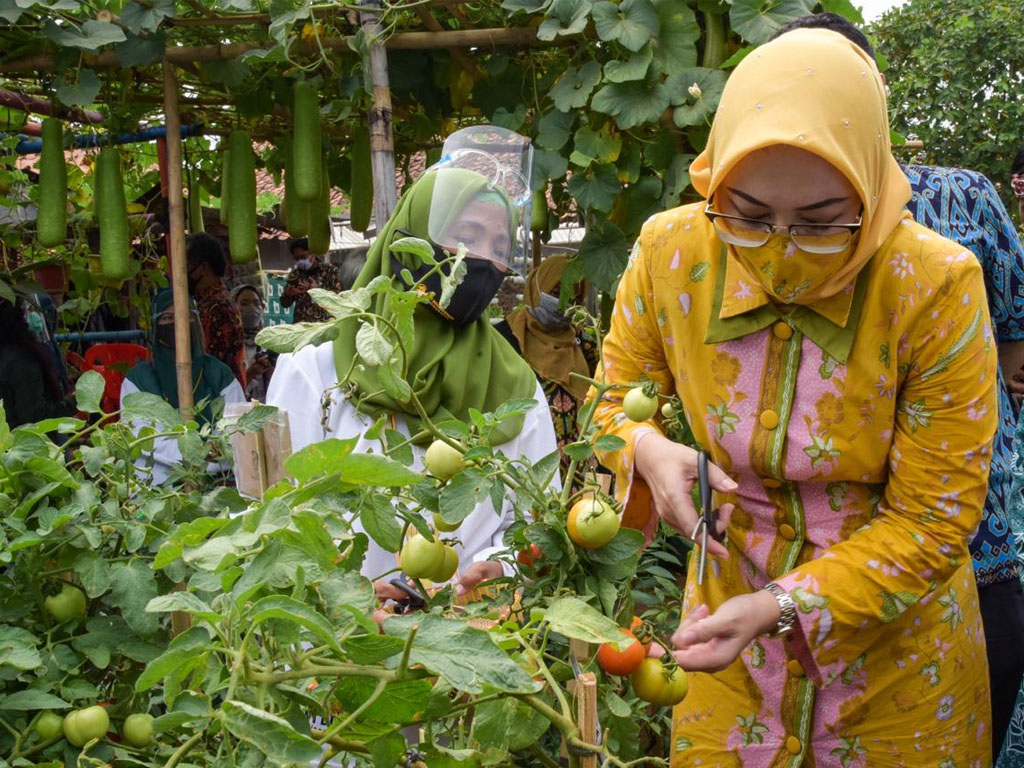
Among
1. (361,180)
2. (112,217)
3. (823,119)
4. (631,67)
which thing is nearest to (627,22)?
(631,67)

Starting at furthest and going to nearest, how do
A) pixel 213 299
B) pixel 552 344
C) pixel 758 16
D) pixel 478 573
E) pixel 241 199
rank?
pixel 213 299 → pixel 552 344 → pixel 241 199 → pixel 758 16 → pixel 478 573

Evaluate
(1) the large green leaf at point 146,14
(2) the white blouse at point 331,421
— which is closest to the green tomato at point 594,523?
(2) the white blouse at point 331,421

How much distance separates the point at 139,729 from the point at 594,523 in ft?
1.90

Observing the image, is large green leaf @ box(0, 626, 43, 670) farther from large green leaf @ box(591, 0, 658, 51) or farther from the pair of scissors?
large green leaf @ box(591, 0, 658, 51)

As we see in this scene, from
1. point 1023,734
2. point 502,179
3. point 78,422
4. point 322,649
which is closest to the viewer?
point 322,649

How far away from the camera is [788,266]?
1.31 metres

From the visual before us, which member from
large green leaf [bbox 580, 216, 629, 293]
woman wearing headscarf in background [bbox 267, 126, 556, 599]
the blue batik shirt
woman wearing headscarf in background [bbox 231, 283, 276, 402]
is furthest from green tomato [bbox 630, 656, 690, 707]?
woman wearing headscarf in background [bbox 231, 283, 276, 402]

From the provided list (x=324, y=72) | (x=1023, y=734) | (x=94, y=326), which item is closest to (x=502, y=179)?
(x=1023, y=734)

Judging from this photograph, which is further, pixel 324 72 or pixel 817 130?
pixel 324 72

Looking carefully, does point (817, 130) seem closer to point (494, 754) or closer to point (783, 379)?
point (783, 379)

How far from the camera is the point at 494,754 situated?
93cm

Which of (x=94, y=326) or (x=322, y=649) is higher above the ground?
(x=322, y=649)

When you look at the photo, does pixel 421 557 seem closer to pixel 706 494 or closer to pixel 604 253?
pixel 706 494

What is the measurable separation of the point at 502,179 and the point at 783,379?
0.78m
